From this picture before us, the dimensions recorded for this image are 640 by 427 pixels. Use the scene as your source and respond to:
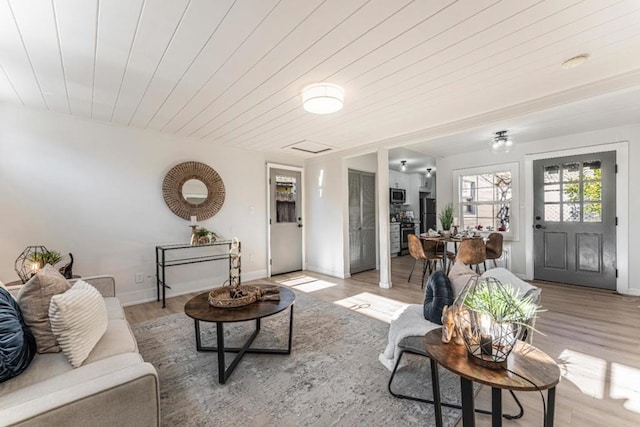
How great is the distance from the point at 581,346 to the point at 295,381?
2.45 metres

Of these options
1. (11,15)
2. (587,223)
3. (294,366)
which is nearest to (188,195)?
(11,15)

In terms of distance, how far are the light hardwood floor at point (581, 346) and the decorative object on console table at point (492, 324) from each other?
0.80 meters

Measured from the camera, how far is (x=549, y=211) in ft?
14.5

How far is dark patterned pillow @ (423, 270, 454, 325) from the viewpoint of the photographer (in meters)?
1.77

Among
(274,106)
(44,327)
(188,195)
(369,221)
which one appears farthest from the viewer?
(369,221)

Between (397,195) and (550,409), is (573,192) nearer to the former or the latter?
(397,195)

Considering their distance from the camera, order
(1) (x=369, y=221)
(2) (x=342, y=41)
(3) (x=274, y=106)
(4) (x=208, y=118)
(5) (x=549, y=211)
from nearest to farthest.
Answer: (2) (x=342, y=41), (3) (x=274, y=106), (4) (x=208, y=118), (5) (x=549, y=211), (1) (x=369, y=221)

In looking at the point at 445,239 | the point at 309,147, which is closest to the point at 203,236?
the point at 309,147

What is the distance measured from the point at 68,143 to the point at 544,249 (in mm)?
6783

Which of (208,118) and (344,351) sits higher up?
(208,118)

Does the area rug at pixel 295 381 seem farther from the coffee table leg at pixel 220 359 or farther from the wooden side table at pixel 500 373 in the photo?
the wooden side table at pixel 500 373

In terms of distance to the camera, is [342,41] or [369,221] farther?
[369,221]

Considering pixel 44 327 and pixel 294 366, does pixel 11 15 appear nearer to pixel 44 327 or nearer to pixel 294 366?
pixel 44 327

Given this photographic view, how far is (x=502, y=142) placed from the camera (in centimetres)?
379
